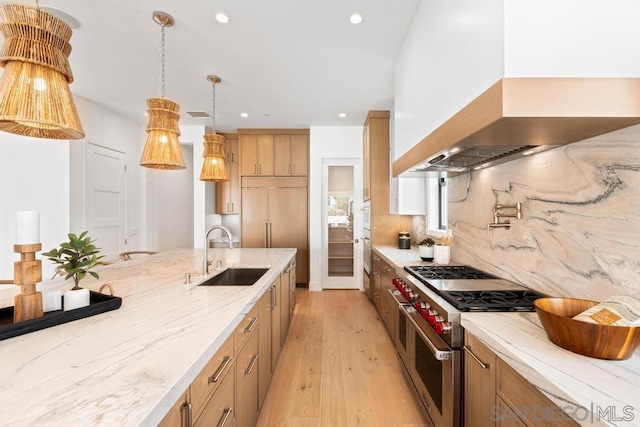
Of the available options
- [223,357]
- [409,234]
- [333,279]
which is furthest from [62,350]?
[333,279]

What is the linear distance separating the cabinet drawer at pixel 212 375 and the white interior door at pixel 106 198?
12.6 feet

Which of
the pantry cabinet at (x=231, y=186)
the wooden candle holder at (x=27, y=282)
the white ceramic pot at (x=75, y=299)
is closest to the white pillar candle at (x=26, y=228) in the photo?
the wooden candle holder at (x=27, y=282)

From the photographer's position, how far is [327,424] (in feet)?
5.83

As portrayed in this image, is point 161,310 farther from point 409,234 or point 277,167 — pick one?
point 277,167

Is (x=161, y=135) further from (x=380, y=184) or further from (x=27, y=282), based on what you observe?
(x=380, y=184)

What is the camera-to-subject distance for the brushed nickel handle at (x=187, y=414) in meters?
0.80

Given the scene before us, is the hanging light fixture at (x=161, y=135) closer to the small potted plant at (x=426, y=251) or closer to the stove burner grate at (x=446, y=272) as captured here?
the stove burner grate at (x=446, y=272)

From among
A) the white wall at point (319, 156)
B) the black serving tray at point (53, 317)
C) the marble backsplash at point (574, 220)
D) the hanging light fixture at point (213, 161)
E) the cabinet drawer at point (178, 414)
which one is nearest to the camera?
the cabinet drawer at point (178, 414)

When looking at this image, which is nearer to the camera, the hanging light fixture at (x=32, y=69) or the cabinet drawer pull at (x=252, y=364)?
the hanging light fixture at (x=32, y=69)

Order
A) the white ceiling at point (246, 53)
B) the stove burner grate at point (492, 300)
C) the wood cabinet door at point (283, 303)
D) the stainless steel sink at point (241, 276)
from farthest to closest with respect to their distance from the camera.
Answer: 1. the wood cabinet door at point (283, 303)
2. the stainless steel sink at point (241, 276)
3. the white ceiling at point (246, 53)
4. the stove burner grate at point (492, 300)

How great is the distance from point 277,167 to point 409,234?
251cm

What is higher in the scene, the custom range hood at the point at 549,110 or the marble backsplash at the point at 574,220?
the custom range hood at the point at 549,110

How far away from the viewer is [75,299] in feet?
3.88

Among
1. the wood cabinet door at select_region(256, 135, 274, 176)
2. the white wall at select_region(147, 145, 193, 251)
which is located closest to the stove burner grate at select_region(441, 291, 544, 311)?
the wood cabinet door at select_region(256, 135, 274, 176)
